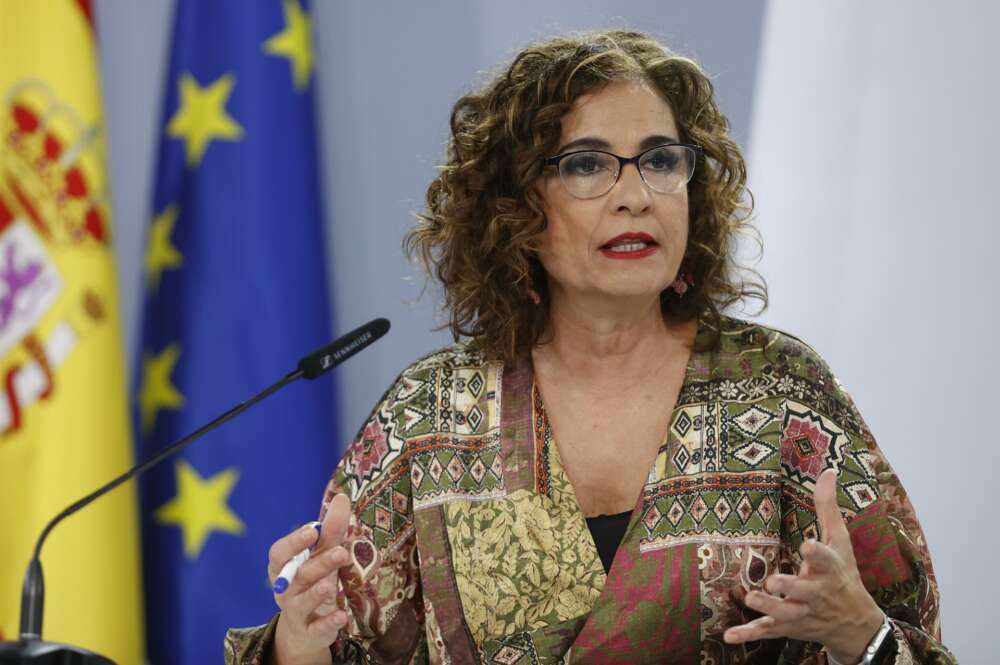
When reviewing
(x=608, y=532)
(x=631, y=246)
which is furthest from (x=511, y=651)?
(x=631, y=246)

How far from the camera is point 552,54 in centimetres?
180

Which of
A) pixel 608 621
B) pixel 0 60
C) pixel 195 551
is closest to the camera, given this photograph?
pixel 608 621

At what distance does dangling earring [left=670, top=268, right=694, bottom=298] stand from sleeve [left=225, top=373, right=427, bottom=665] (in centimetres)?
45

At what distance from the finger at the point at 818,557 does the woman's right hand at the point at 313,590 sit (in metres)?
0.52

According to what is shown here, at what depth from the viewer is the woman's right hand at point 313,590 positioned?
1387mm

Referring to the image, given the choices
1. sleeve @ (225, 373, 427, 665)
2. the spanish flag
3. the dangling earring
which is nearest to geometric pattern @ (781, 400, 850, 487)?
the dangling earring

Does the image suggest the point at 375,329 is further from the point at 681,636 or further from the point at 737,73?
the point at 737,73

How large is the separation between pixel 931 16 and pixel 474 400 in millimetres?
1165

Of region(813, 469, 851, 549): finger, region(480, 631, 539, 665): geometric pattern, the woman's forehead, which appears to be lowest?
region(480, 631, 539, 665): geometric pattern

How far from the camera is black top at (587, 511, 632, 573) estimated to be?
1600 millimetres

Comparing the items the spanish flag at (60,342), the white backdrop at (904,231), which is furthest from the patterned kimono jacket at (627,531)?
the spanish flag at (60,342)

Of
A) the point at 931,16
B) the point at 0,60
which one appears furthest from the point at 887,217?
the point at 0,60

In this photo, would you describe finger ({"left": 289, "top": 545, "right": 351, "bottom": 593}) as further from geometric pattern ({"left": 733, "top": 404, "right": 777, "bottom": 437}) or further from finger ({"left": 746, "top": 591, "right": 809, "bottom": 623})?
geometric pattern ({"left": 733, "top": 404, "right": 777, "bottom": 437})

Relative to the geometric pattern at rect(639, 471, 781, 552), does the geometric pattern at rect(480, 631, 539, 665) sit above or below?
below
